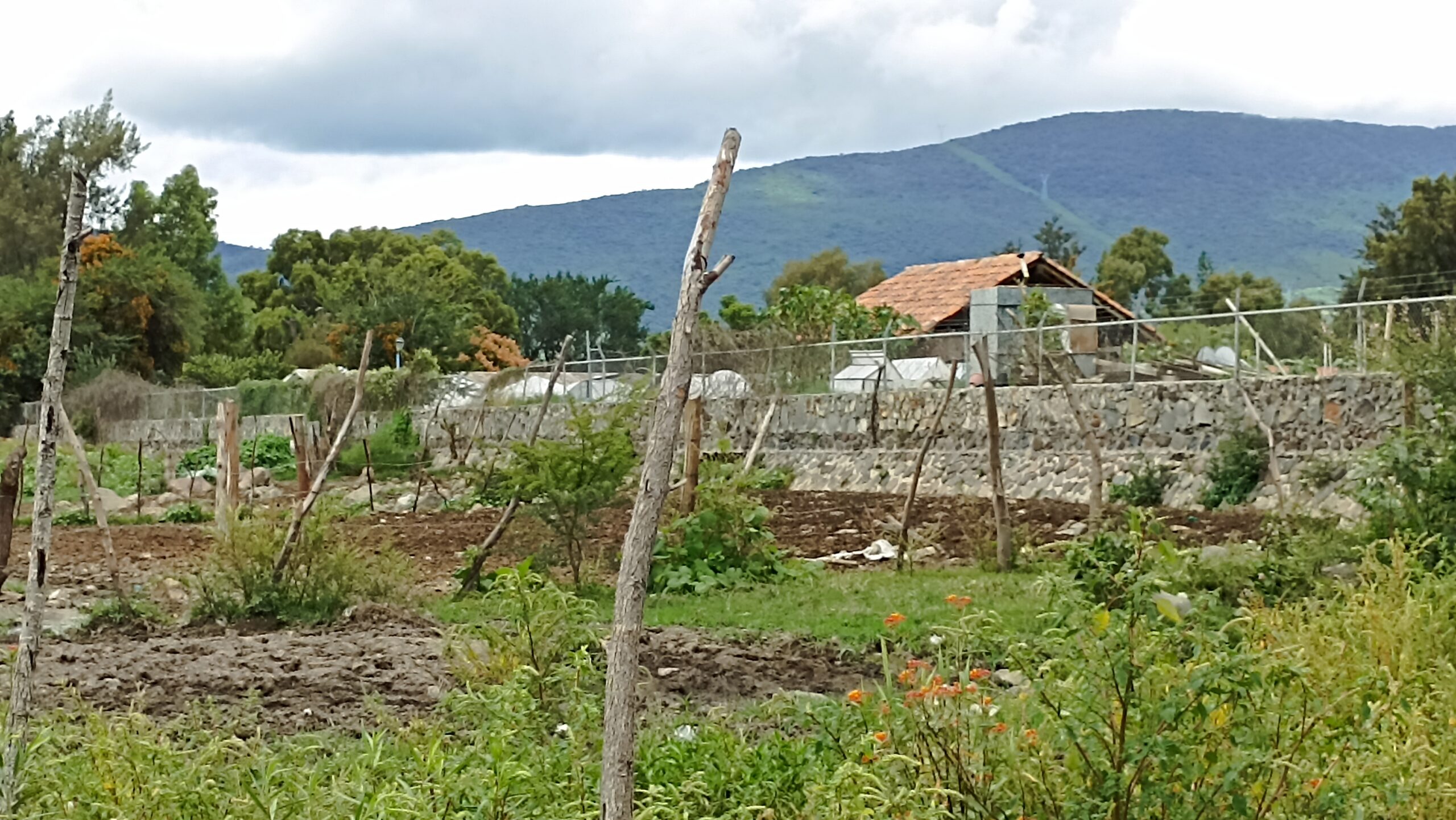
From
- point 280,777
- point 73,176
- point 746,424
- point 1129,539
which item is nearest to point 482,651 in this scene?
point 280,777

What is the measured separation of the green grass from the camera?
9.78 m

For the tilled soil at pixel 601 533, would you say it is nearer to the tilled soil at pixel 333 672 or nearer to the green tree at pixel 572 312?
the tilled soil at pixel 333 672

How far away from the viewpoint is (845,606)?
36.3 feet

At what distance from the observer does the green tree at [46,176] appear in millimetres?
63688

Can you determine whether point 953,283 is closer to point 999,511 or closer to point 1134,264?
point 999,511

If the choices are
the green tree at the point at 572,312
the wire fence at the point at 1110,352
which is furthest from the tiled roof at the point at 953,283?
the green tree at the point at 572,312

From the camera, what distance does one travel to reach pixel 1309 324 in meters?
19.1

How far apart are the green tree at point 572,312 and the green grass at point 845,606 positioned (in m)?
73.1

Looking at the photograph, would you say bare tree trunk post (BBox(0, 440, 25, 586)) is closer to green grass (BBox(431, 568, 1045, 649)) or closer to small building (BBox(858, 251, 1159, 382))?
green grass (BBox(431, 568, 1045, 649))

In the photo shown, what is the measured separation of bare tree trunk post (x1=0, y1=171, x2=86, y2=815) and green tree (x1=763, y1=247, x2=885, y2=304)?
6734cm

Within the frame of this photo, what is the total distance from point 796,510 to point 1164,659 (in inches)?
628

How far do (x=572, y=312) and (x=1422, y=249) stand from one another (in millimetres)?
50025

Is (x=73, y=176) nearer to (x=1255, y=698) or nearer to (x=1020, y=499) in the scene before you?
(x=1255, y=698)

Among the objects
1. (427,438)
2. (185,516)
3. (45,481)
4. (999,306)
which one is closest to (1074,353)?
(999,306)
